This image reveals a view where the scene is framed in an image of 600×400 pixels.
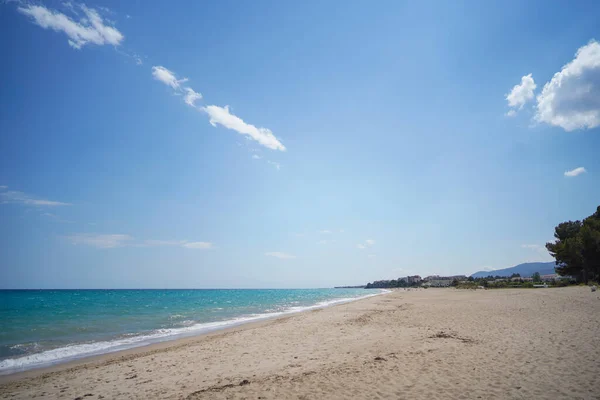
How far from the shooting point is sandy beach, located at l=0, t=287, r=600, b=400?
22.8 feet

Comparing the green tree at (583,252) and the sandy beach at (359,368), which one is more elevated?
the green tree at (583,252)

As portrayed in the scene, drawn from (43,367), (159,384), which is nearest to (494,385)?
(159,384)

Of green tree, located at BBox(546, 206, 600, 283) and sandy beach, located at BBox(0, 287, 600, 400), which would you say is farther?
green tree, located at BBox(546, 206, 600, 283)

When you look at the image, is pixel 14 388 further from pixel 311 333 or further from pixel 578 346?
pixel 578 346

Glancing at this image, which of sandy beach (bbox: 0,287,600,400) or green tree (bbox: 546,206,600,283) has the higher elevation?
green tree (bbox: 546,206,600,283)

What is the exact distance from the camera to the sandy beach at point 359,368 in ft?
22.8

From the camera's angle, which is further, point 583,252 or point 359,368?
point 583,252

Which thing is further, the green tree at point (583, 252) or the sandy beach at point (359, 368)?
the green tree at point (583, 252)

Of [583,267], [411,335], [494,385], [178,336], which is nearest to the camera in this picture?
[494,385]

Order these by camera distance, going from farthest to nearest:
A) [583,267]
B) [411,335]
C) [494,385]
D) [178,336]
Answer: [583,267]
[178,336]
[411,335]
[494,385]

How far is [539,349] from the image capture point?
9.71m

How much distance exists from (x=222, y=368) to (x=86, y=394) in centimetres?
377

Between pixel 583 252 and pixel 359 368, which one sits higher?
pixel 583 252

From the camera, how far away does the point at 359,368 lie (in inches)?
338
